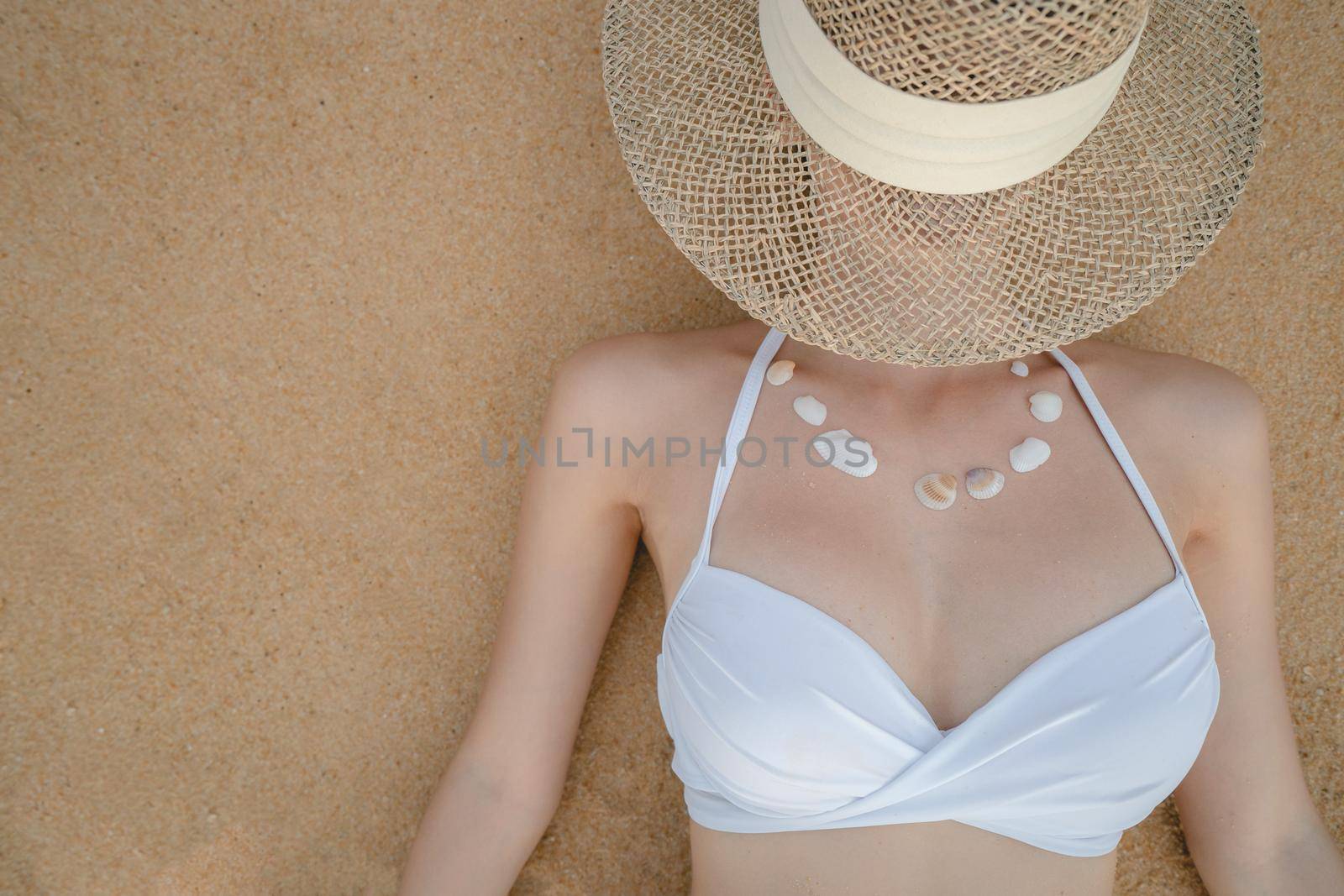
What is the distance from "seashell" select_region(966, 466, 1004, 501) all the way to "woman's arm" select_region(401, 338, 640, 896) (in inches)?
21.3

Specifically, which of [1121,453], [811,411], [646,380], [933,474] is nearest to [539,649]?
[646,380]

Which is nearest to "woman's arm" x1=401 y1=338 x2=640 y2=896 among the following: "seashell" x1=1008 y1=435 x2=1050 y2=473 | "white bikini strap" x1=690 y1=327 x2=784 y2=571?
"white bikini strap" x1=690 y1=327 x2=784 y2=571

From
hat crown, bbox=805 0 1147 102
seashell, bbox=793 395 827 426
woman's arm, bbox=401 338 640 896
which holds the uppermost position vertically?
hat crown, bbox=805 0 1147 102

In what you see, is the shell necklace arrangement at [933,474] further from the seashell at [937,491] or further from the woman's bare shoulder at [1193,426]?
the woman's bare shoulder at [1193,426]

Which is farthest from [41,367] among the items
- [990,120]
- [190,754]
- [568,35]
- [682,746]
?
[990,120]

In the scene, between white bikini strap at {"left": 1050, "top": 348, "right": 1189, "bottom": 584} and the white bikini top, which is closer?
the white bikini top

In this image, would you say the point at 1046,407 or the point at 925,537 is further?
the point at 1046,407

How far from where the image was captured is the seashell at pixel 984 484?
4.37 ft

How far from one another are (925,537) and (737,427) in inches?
13.3

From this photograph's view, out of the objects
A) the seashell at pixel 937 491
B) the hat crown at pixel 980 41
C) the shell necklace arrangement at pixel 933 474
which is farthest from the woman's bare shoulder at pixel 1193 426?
the hat crown at pixel 980 41

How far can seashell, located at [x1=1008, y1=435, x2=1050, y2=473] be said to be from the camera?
1364 millimetres

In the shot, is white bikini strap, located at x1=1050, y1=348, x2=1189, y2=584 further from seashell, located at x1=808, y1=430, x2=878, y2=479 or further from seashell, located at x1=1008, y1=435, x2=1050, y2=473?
seashell, located at x1=808, y1=430, x2=878, y2=479

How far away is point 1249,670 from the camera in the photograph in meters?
1.45

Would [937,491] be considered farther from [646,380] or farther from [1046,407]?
[646,380]
